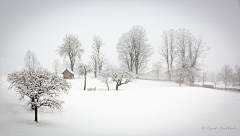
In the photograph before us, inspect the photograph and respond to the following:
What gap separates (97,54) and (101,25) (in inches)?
348

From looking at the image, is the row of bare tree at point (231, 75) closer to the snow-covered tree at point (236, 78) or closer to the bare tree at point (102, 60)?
the snow-covered tree at point (236, 78)

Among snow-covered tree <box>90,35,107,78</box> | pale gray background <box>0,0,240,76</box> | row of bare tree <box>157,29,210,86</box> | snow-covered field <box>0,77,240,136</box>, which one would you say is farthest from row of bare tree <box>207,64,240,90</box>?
snow-covered tree <box>90,35,107,78</box>

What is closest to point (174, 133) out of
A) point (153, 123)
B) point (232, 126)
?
point (153, 123)

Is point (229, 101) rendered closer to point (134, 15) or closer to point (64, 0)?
point (134, 15)

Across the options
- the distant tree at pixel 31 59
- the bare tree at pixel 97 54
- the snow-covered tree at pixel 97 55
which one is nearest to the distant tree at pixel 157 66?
the snow-covered tree at pixel 97 55

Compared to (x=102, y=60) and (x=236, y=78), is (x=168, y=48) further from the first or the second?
(x=102, y=60)

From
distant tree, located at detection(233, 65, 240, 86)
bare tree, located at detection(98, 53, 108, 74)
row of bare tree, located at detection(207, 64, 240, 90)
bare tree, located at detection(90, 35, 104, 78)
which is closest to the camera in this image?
distant tree, located at detection(233, 65, 240, 86)

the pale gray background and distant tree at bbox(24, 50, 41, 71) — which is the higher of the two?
the pale gray background

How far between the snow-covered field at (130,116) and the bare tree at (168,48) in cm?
1168

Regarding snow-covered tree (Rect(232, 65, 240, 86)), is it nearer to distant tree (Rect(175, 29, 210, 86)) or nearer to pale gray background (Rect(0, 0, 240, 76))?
pale gray background (Rect(0, 0, 240, 76))

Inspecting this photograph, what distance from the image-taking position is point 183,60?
68.2 feet

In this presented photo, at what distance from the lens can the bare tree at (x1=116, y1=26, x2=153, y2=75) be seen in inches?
985

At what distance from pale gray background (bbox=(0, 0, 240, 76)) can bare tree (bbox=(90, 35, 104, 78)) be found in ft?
4.10

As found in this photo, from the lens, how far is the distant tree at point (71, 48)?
67.9 feet
